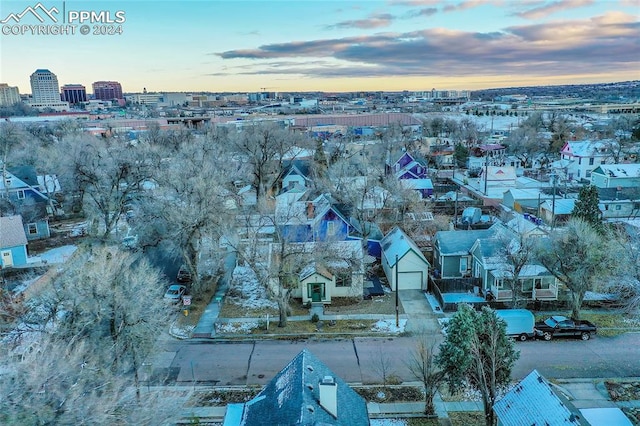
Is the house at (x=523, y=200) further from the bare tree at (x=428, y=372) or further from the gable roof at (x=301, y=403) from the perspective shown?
the gable roof at (x=301, y=403)

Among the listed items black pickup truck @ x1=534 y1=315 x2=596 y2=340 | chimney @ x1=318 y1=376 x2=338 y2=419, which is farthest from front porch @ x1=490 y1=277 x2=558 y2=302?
chimney @ x1=318 y1=376 x2=338 y2=419

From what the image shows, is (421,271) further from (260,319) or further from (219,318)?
(219,318)

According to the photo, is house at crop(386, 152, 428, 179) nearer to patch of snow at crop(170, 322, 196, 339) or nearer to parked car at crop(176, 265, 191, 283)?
parked car at crop(176, 265, 191, 283)

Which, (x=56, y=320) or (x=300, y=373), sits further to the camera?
(x=56, y=320)

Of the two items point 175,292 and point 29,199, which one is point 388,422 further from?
point 29,199

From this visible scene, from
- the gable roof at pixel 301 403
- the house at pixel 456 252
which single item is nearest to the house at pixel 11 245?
the gable roof at pixel 301 403

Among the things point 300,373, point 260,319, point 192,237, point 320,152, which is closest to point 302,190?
point 320,152

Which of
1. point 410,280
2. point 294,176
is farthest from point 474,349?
point 294,176
